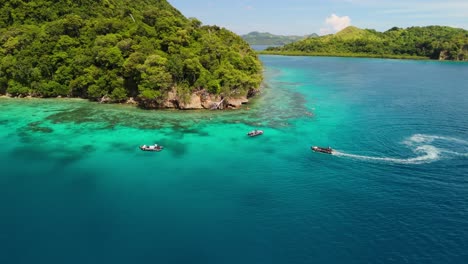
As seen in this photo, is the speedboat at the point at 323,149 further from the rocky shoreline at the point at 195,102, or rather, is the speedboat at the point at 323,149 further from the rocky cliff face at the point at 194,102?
the rocky cliff face at the point at 194,102

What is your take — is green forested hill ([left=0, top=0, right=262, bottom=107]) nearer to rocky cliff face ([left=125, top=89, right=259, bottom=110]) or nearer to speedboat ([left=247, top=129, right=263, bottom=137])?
rocky cliff face ([left=125, top=89, right=259, bottom=110])

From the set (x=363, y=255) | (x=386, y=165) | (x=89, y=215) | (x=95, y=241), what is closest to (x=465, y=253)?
(x=363, y=255)

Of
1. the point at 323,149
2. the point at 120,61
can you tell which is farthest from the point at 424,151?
the point at 120,61

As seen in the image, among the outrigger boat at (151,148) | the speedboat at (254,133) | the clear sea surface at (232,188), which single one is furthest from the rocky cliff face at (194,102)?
the outrigger boat at (151,148)

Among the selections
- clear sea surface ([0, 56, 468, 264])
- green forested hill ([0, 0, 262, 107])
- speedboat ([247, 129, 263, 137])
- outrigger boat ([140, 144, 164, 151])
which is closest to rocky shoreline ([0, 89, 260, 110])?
green forested hill ([0, 0, 262, 107])

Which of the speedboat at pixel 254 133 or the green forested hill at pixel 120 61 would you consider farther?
the green forested hill at pixel 120 61

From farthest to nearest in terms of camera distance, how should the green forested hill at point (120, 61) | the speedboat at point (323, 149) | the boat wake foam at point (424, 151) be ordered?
the green forested hill at point (120, 61)
the speedboat at point (323, 149)
the boat wake foam at point (424, 151)
